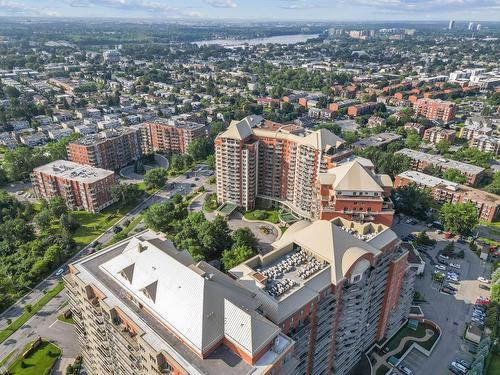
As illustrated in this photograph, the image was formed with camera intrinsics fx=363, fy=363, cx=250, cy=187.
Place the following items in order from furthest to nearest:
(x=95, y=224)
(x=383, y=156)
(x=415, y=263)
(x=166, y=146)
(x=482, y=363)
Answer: (x=166, y=146)
(x=383, y=156)
(x=95, y=224)
(x=415, y=263)
(x=482, y=363)

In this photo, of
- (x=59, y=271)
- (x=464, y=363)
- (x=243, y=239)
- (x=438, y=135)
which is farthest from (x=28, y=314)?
(x=438, y=135)

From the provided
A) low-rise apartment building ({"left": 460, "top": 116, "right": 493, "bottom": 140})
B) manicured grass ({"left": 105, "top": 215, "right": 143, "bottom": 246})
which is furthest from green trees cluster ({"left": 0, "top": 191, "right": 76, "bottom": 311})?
low-rise apartment building ({"left": 460, "top": 116, "right": 493, "bottom": 140})

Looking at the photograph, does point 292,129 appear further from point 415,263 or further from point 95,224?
point 95,224

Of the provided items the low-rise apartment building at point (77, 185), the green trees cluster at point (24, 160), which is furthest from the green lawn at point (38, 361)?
the green trees cluster at point (24, 160)

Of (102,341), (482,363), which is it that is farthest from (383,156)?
(102,341)


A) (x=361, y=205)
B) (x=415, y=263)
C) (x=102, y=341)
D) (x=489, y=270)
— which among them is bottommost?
(x=489, y=270)

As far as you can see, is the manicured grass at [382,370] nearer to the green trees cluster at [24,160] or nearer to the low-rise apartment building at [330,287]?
the low-rise apartment building at [330,287]
